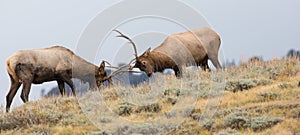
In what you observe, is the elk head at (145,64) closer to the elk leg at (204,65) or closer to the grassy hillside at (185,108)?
the grassy hillside at (185,108)

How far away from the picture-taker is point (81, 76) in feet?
63.8

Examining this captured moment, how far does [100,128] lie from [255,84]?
13.9 feet

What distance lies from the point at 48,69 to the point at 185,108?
576 cm

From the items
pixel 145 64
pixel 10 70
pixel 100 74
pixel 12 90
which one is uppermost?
pixel 10 70

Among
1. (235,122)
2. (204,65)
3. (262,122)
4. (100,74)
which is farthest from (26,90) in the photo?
(262,122)

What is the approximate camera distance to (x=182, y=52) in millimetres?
18750

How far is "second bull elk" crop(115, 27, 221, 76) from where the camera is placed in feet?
60.8

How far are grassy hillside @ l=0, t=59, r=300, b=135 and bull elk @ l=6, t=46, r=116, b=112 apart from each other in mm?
1318

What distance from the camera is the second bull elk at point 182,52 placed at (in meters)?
18.5

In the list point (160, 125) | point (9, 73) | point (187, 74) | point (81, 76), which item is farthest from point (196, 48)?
point (160, 125)

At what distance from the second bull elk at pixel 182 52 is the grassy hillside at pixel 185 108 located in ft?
5.11

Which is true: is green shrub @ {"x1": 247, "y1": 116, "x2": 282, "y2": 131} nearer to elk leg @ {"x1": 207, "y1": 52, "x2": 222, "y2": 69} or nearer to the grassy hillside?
the grassy hillside

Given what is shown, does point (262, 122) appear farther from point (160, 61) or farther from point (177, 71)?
point (160, 61)

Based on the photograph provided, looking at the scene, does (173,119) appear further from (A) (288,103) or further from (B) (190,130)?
(A) (288,103)
